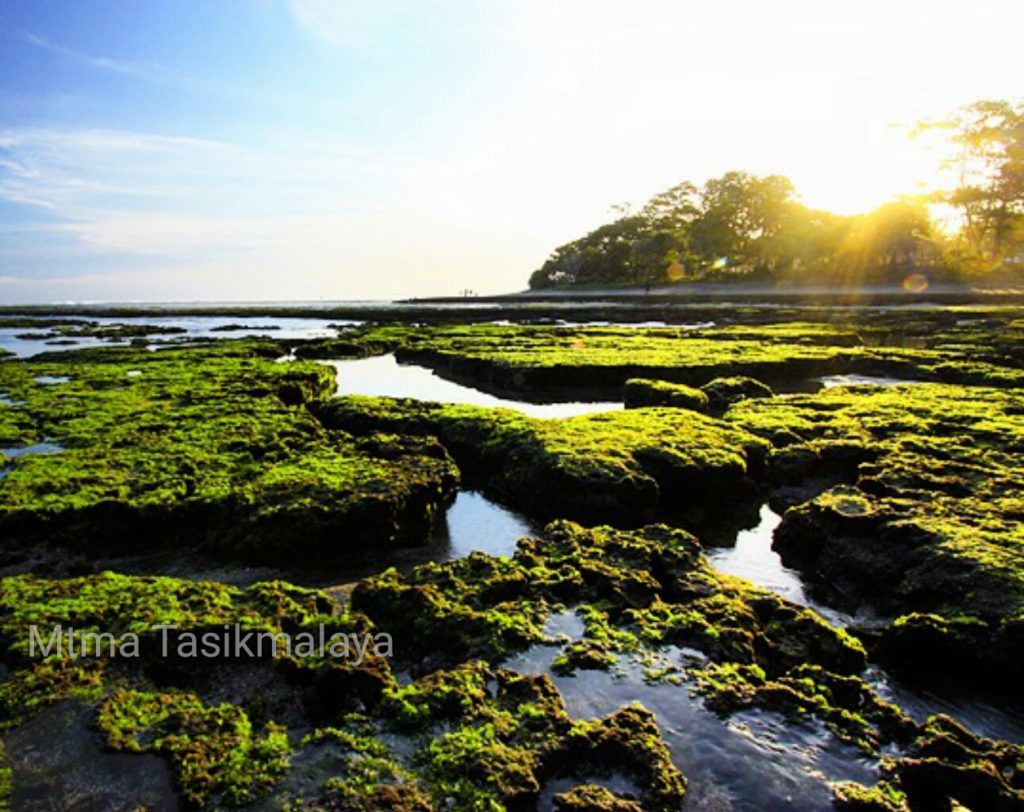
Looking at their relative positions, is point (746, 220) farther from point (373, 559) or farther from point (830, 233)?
point (373, 559)

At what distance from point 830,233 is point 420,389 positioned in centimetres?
8423

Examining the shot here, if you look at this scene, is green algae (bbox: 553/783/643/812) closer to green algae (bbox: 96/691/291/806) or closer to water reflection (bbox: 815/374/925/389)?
green algae (bbox: 96/691/291/806)

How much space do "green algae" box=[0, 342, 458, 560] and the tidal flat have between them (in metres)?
0.06

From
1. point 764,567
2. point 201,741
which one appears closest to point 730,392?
point 764,567

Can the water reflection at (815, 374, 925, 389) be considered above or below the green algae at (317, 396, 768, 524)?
below

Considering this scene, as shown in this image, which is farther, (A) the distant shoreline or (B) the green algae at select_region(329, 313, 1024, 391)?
(A) the distant shoreline

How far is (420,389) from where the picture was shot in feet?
92.2

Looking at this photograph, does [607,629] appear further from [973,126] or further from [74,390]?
[973,126]

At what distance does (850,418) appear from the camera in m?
16.1

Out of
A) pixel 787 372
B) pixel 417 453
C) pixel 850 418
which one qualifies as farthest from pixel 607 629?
pixel 787 372

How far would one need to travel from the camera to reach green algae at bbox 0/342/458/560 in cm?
989

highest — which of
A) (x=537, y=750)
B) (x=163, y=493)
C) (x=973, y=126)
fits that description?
(x=973, y=126)

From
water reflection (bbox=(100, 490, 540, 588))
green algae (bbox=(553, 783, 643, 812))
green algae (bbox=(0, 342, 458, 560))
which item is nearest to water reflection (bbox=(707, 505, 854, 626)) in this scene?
water reflection (bbox=(100, 490, 540, 588))

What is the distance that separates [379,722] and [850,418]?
14658 mm
